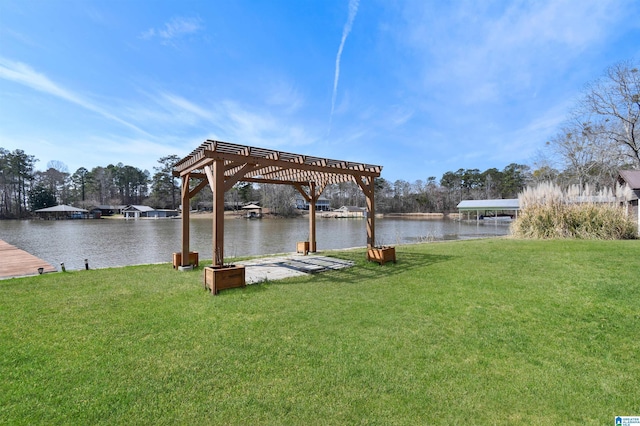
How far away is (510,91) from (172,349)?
13.3m

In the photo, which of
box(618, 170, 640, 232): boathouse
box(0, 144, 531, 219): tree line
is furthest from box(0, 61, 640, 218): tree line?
box(618, 170, 640, 232): boathouse

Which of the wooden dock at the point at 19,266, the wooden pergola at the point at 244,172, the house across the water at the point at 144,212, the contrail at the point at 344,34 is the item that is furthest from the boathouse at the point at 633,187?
the house across the water at the point at 144,212

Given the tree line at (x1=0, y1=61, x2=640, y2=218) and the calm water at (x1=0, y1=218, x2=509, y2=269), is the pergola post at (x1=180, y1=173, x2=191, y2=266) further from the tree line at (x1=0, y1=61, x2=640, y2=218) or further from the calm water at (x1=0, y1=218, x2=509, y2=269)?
the tree line at (x1=0, y1=61, x2=640, y2=218)

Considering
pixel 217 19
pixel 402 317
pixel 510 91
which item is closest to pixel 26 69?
pixel 217 19

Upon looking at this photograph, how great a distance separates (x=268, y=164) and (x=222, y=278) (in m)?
2.27

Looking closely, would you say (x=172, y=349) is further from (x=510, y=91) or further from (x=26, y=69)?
(x=510, y=91)

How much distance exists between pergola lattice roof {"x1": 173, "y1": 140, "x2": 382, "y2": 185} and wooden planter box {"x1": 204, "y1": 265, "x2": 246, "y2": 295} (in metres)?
1.75

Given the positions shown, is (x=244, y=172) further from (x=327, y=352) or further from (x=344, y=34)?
(x=344, y=34)

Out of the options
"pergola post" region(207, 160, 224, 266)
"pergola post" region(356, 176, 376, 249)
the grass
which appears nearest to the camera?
the grass

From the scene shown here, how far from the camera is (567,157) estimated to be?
22.1 m

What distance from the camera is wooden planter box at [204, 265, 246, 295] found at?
416cm

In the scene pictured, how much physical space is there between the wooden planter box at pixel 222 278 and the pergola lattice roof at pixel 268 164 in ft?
5.74

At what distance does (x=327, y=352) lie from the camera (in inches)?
95.9

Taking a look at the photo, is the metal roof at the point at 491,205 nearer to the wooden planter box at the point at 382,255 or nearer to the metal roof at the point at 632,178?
the metal roof at the point at 632,178
